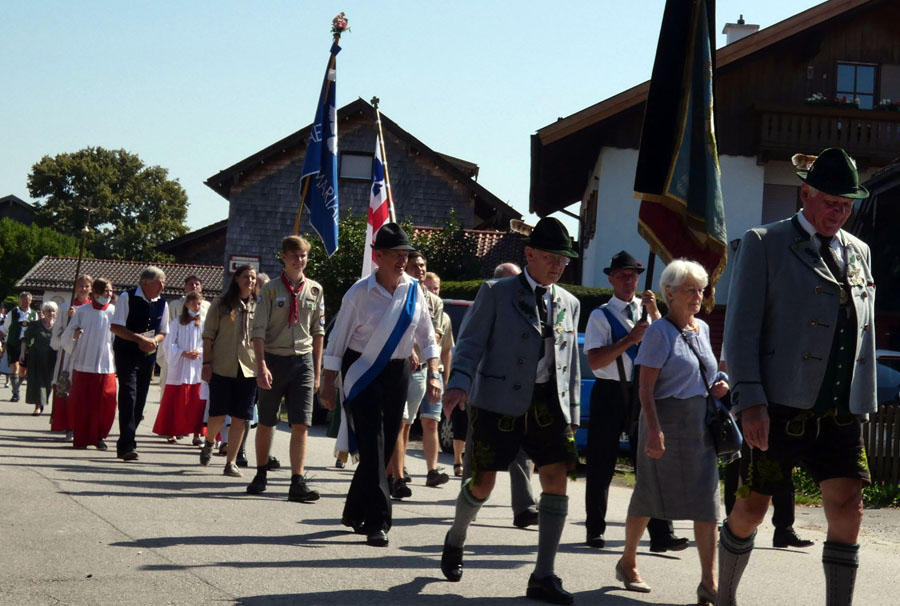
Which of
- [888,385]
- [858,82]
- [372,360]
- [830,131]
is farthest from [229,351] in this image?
[858,82]

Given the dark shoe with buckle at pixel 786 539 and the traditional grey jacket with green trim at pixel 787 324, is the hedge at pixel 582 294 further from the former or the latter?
the traditional grey jacket with green trim at pixel 787 324

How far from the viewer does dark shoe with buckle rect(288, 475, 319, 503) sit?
9539 mm

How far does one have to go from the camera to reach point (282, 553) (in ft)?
23.4

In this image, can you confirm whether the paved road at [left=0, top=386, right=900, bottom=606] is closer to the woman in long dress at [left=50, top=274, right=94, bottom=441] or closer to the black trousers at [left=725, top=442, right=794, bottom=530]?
the black trousers at [left=725, top=442, right=794, bottom=530]

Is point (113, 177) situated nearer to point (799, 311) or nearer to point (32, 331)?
point (32, 331)

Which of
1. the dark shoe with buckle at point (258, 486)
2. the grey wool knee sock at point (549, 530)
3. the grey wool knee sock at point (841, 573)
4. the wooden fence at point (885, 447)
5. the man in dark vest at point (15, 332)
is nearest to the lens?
the grey wool knee sock at point (841, 573)

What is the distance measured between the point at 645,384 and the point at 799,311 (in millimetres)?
1420

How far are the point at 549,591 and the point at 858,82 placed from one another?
26.4 m

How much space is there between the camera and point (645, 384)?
21.2 feet

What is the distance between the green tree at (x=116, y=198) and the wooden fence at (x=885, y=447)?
81415 millimetres

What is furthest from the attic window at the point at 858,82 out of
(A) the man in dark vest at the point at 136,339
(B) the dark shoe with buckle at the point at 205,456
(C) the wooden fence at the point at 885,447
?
(B) the dark shoe with buckle at the point at 205,456

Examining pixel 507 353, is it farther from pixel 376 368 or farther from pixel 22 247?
pixel 22 247

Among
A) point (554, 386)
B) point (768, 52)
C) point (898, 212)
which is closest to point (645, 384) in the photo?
point (554, 386)

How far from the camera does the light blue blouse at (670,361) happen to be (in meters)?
6.55
